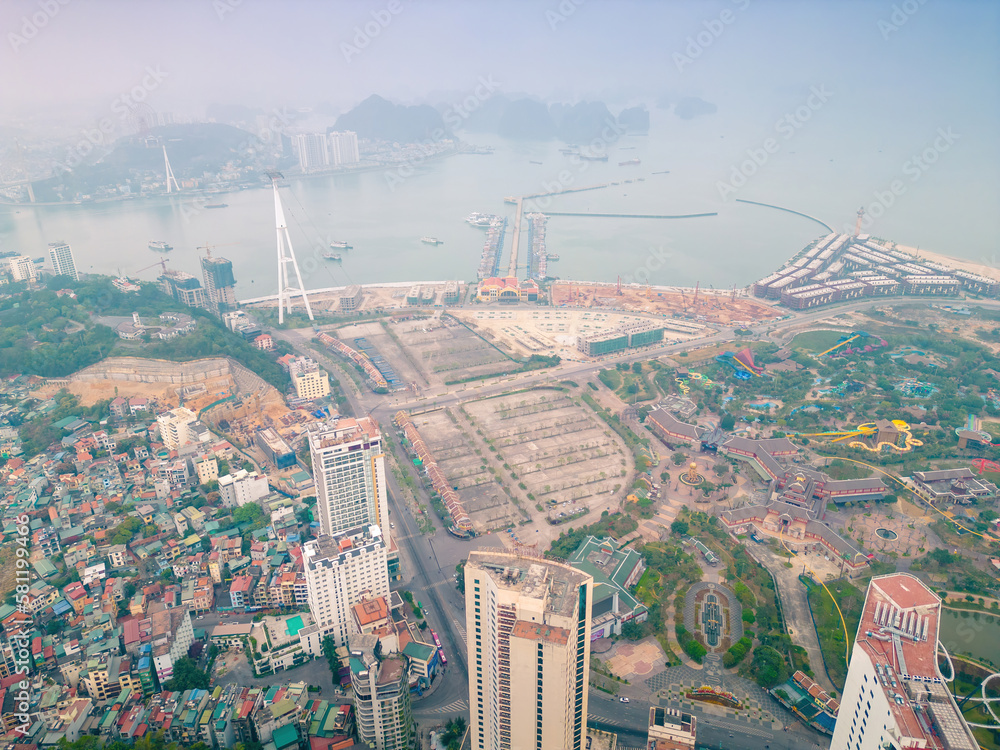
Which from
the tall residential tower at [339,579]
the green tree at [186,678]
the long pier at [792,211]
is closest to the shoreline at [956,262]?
the long pier at [792,211]

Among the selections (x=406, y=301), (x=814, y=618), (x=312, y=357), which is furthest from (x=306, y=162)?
(x=814, y=618)

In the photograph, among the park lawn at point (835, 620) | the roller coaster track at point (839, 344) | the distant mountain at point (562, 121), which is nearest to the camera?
the park lawn at point (835, 620)

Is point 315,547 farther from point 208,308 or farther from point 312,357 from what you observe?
point 208,308

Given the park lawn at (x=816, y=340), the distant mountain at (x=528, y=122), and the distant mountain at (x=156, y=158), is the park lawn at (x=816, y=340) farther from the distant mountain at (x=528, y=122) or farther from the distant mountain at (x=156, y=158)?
the distant mountain at (x=528, y=122)


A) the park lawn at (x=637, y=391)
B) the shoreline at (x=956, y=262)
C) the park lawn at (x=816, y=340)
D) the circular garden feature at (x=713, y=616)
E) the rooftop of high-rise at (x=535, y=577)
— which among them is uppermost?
the rooftop of high-rise at (x=535, y=577)

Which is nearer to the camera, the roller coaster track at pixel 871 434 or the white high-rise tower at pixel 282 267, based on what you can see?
the roller coaster track at pixel 871 434

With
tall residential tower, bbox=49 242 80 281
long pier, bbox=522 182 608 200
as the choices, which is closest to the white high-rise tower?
tall residential tower, bbox=49 242 80 281
